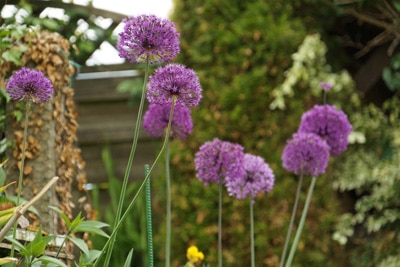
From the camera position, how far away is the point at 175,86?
149 centimetres

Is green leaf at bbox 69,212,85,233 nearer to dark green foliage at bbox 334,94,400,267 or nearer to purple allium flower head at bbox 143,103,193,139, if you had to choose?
purple allium flower head at bbox 143,103,193,139

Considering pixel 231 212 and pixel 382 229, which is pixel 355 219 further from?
pixel 231 212

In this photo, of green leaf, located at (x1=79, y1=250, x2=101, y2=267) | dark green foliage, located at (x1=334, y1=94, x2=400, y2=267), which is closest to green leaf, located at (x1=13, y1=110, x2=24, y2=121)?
green leaf, located at (x1=79, y1=250, x2=101, y2=267)

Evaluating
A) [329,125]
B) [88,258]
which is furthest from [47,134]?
[329,125]

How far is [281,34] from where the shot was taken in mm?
3766

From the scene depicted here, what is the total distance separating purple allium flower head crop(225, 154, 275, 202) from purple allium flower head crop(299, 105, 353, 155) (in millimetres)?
227

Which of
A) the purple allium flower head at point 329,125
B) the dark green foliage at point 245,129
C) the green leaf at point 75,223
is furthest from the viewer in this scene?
the dark green foliage at point 245,129

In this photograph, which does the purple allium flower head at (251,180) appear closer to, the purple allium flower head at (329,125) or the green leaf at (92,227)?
the purple allium flower head at (329,125)

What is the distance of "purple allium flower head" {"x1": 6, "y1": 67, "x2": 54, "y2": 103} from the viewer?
1.64 metres

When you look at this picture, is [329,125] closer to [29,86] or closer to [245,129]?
[29,86]

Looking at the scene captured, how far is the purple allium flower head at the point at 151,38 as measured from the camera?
4.83ft

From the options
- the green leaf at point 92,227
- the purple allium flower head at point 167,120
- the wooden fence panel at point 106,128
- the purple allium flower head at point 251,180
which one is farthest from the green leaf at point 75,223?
the wooden fence panel at point 106,128

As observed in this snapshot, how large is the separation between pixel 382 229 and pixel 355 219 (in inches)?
13.6

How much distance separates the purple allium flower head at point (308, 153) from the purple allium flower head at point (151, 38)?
2.58 ft
